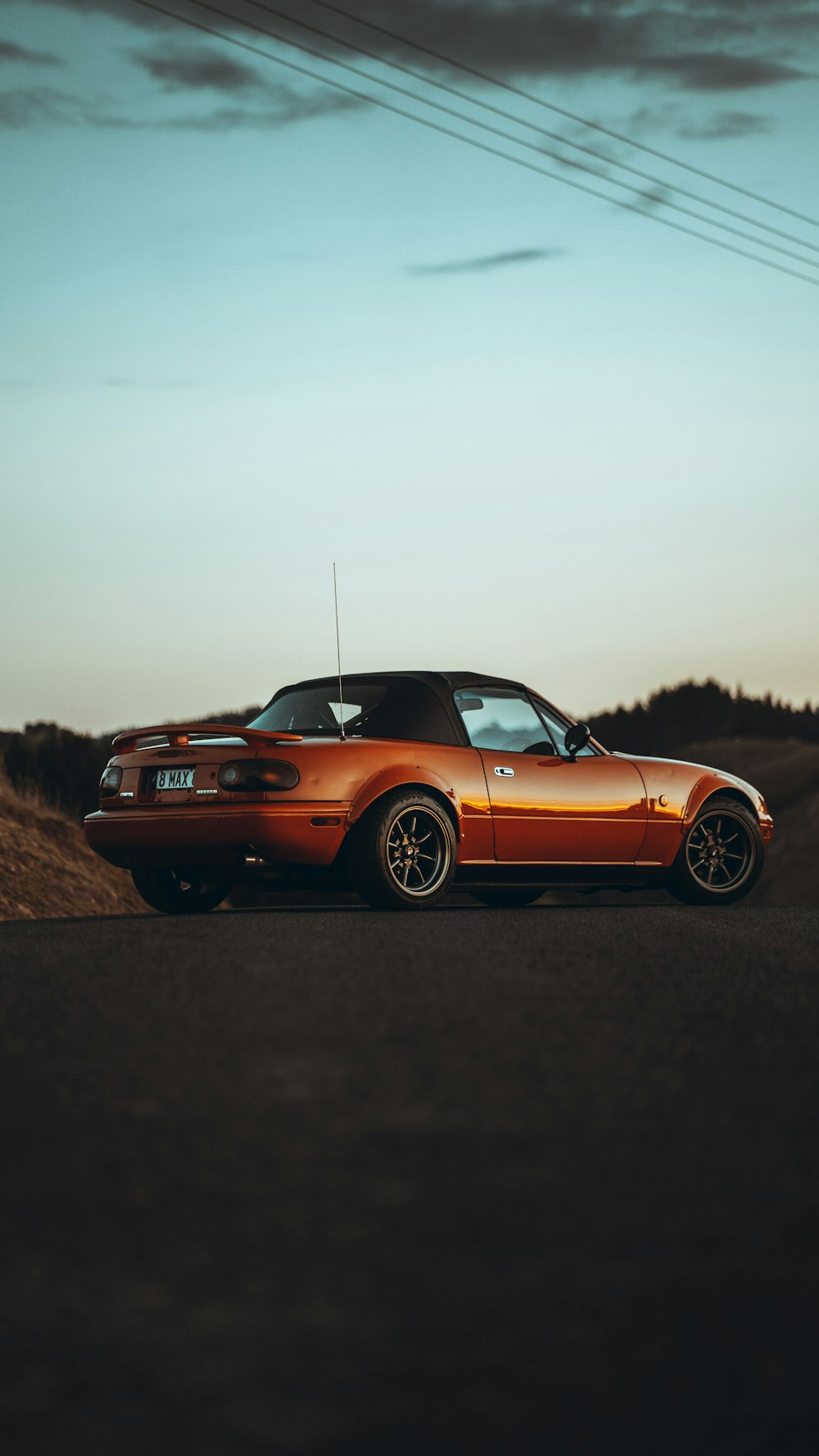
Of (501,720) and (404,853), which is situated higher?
(501,720)

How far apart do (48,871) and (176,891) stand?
1006 cm

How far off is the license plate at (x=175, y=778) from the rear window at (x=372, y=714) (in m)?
0.88

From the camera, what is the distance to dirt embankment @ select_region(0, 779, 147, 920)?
18.7 metres

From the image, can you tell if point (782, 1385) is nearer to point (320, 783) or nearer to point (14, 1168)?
point (14, 1168)

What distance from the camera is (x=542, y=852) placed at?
10.5 metres

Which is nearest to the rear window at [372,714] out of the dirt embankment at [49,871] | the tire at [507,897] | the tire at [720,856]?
the tire at [507,897]

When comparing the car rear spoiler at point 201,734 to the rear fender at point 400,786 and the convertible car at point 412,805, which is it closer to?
the convertible car at point 412,805

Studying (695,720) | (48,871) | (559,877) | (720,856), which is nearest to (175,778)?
(559,877)

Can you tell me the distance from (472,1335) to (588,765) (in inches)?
314

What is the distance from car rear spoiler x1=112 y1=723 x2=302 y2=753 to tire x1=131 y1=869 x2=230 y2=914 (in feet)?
Answer: 3.05

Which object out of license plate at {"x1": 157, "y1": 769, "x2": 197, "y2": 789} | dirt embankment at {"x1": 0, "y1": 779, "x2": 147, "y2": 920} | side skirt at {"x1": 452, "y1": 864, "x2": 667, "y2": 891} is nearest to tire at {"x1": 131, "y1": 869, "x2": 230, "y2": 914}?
license plate at {"x1": 157, "y1": 769, "x2": 197, "y2": 789}

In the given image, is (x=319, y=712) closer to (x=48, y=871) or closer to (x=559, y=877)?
(x=559, y=877)

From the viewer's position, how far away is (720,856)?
11656 millimetres

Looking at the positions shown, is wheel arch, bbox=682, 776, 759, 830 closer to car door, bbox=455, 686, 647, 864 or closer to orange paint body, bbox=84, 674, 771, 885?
orange paint body, bbox=84, 674, 771, 885
